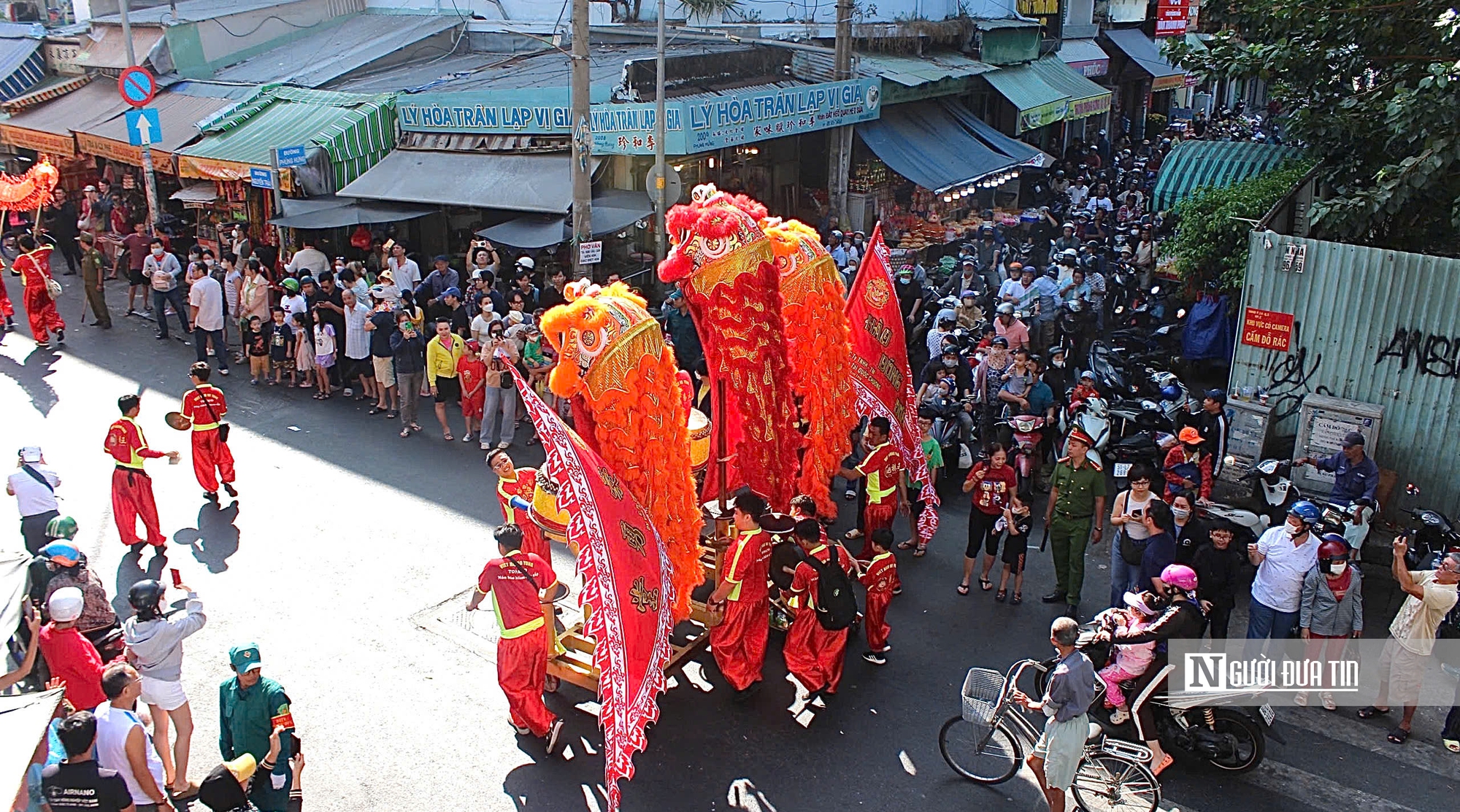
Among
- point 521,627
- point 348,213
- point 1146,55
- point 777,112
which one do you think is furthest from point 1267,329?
point 1146,55

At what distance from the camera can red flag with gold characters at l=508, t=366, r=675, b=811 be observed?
604cm

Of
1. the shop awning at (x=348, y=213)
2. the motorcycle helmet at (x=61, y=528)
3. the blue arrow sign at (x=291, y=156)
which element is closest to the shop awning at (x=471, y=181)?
the shop awning at (x=348, y=213)

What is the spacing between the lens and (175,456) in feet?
29.4

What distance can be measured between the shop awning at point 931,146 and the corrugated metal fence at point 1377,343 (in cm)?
870

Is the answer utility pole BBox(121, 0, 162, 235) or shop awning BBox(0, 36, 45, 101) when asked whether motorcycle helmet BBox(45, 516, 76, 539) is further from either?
shop awning BBox(0, 36, 45, 101)

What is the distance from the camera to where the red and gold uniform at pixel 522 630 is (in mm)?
6570

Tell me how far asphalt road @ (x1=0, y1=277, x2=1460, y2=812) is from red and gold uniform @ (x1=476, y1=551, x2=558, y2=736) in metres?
0.27

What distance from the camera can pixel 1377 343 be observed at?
9438 mm

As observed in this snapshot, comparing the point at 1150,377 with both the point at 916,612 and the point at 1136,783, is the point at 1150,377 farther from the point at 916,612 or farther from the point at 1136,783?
the point at 1136,783

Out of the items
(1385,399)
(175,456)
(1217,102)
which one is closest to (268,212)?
(175,456)

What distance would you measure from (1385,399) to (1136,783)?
206 inches

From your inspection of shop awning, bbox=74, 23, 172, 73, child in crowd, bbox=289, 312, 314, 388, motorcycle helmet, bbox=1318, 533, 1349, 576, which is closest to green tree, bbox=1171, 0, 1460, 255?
motorcycle helmet, bbox=1318, 533, 1349, 576

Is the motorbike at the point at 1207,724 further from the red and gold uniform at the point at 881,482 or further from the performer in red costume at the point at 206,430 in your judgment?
the performer in red costume at the point at 206,430

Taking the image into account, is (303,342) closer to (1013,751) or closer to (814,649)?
(814,649)
